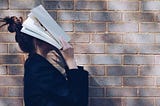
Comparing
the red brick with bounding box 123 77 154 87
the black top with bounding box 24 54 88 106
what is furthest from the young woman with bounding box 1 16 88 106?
the red brick with bounding box 123 77 154 87

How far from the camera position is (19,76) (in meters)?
3.40

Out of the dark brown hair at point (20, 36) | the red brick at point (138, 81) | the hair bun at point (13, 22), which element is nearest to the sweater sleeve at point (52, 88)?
the dark brown hair at point (20, 36)

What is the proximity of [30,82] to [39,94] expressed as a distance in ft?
0.33

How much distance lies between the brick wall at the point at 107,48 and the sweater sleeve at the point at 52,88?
0.54 meters

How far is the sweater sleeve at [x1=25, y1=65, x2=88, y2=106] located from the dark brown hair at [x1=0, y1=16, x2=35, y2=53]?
30 cm

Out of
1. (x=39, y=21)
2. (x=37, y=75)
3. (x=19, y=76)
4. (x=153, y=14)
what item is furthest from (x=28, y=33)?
(x=153, y=14)

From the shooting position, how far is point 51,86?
2.80m

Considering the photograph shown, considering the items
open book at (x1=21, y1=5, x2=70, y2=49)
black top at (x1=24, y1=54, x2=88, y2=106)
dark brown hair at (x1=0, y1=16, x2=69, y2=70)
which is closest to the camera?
black top at (x1=24, y1=54, x2=88, y2=106)

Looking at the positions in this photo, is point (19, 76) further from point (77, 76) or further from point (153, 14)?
point (153, 14)

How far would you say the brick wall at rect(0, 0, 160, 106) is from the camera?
132 inches

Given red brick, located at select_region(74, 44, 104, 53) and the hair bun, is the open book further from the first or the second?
red brick, located at select_region(74, 44, 104, 53)

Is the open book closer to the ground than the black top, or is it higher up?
higher up

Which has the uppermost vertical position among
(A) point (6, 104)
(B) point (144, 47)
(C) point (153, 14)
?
(C) point (153, 14)

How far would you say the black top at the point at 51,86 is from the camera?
2.80 m
